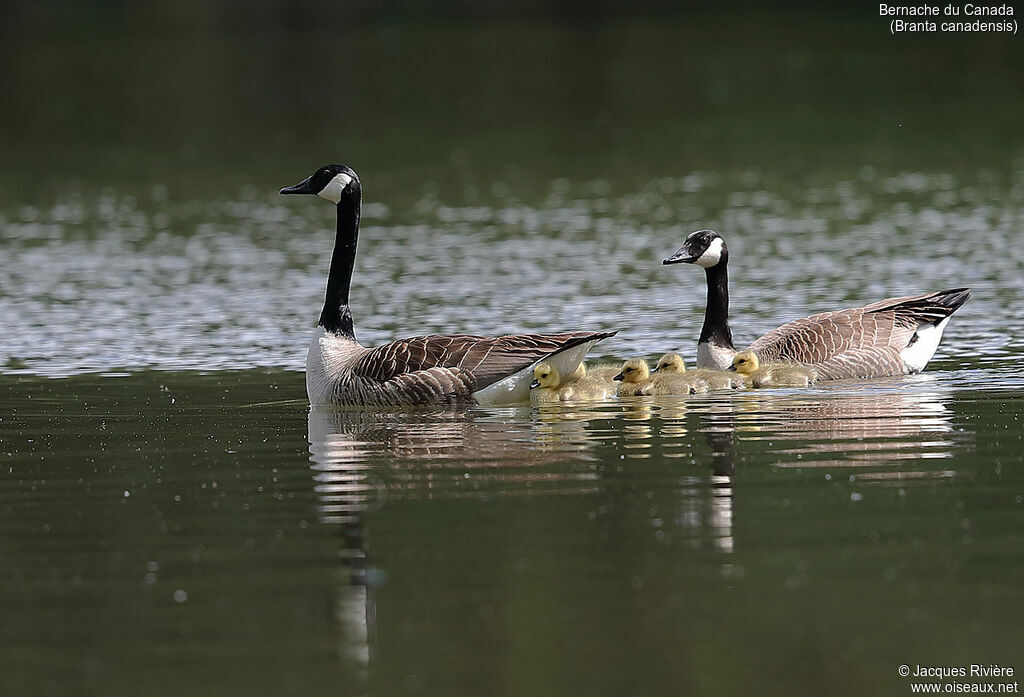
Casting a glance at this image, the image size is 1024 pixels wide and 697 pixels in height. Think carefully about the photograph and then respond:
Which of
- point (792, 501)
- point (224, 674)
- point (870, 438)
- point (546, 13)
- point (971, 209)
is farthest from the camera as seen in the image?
point (546, 13)

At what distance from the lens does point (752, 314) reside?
19266 mm

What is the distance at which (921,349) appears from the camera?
50.4ft

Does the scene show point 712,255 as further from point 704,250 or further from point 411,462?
point 411,462

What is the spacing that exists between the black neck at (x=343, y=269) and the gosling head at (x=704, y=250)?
116 inches

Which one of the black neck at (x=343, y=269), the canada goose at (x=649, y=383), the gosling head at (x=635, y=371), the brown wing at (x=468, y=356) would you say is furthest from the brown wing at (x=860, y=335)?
the black neck at (x=343, y=269)

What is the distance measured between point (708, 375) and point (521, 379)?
1545 millimetres

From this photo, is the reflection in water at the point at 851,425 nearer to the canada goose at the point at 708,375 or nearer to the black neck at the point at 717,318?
the canada goose at the point at 708,375

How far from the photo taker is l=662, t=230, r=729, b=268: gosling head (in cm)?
1630

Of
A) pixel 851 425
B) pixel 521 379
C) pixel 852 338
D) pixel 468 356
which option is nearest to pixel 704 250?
pixel 852 338

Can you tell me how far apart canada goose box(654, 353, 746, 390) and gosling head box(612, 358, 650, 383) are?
28 cm

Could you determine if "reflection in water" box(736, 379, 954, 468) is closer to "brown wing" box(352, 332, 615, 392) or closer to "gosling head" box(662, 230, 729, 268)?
"brown wing" box(352, 332, 615, 392)

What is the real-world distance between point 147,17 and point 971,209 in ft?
168

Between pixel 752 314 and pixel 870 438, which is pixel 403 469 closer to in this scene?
pixel 870 438

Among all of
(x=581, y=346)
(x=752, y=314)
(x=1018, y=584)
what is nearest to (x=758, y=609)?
(x=1018, y=584)
